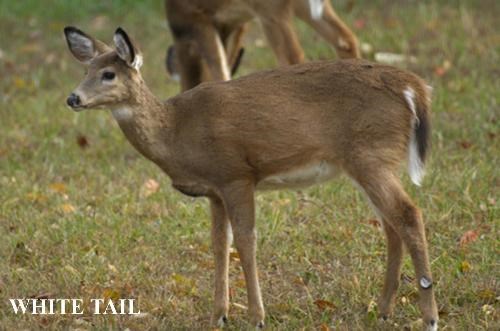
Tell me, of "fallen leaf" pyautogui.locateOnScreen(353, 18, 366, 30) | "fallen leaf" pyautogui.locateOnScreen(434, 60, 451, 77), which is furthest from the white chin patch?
"fallen leaf" pyautogui.locateOnScreen(353, 18, 366, 30)

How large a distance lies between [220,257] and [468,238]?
4.72 ft

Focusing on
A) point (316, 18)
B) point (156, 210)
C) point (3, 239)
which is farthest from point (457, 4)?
point (3, 239)

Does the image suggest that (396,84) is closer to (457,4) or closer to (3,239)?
(3,239)

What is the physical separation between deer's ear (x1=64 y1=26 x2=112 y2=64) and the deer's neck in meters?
0.30

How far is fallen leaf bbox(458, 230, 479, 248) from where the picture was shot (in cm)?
637

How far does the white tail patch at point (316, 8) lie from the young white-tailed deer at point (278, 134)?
3.07m

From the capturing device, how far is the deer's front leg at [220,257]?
222 inches

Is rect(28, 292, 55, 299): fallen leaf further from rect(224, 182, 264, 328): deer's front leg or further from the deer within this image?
the deer

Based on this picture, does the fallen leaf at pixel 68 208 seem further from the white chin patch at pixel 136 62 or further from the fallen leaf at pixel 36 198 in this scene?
the white chin patch at pixel 136 62

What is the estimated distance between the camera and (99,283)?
20.1ft

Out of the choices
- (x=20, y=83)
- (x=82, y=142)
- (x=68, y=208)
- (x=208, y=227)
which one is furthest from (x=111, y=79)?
(x=20, y=83)

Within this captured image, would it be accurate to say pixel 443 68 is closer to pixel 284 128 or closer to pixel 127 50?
pixel 284 128

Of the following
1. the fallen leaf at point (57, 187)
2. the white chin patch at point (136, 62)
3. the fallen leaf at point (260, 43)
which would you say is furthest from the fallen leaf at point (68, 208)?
the fallen leaf at point (260, 43)

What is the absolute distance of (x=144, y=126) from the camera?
18.1 feet
